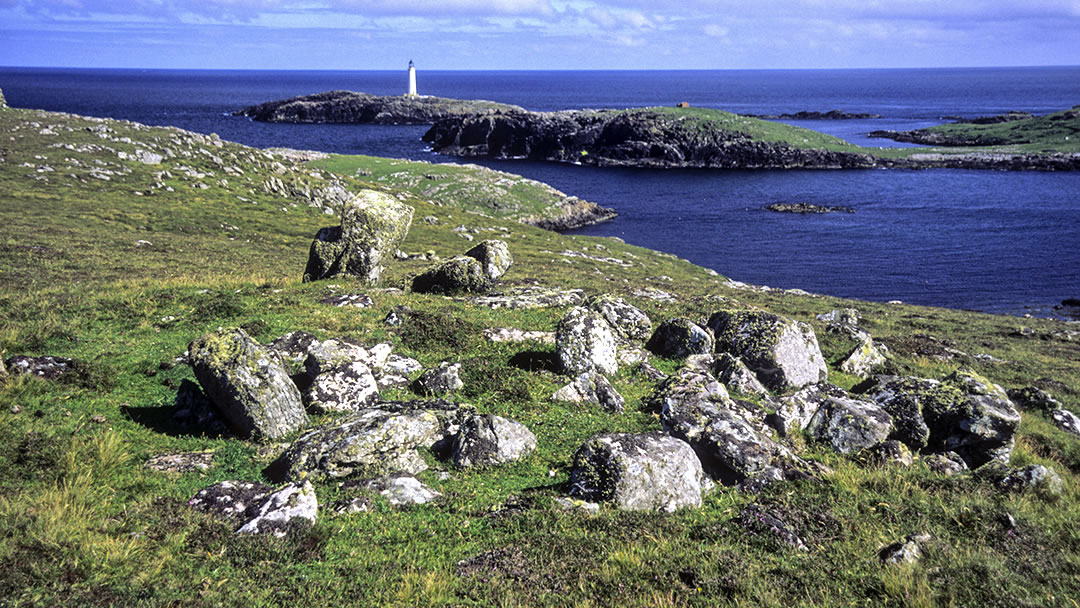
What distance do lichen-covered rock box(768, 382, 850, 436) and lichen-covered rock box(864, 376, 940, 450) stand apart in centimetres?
120

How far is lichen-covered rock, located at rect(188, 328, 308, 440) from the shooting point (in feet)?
49.9

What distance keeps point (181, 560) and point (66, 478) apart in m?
3.95

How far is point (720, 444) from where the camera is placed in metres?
15.3

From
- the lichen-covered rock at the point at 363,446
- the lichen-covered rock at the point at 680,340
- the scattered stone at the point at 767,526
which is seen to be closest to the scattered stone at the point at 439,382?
the lichen-covered rock at the point at 363,446

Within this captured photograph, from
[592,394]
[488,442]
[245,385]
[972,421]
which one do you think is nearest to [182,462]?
[245,385]

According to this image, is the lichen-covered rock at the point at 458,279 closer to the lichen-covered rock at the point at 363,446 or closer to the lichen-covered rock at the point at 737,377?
the lichen-covered rock at the point at 737,377

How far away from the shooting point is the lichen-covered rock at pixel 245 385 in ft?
49.9

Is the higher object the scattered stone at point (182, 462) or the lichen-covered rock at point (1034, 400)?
the scattered stone at point (182, 462)

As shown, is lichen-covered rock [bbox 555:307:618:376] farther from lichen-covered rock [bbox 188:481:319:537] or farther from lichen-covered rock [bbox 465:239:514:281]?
lichen-covered rock [bbox 465:239:514:281]

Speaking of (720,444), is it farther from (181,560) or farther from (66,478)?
(66,478)

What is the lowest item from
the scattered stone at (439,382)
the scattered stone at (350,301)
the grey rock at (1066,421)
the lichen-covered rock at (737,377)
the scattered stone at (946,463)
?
the grey rock at (1066,421)

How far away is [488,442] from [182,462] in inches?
266

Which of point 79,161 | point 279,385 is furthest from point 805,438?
point 79,161

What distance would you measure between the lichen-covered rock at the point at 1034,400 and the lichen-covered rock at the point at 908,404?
7.79 metres
